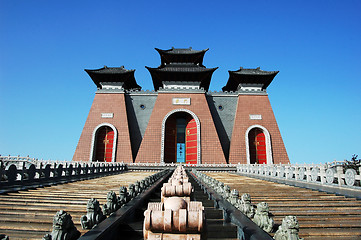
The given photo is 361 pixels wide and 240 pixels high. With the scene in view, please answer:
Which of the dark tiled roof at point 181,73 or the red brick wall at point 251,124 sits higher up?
the dark tiled roof at point 181,73

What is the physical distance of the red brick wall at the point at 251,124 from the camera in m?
21.0

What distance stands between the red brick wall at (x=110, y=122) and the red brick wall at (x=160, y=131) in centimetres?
173

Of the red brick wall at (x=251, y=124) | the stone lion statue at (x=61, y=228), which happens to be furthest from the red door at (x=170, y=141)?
the stone lion statue at (x=61, y=228)

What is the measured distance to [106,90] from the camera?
75.5ft

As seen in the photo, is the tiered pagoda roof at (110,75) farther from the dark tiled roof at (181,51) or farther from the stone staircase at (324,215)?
the stone staircase at (324,215)

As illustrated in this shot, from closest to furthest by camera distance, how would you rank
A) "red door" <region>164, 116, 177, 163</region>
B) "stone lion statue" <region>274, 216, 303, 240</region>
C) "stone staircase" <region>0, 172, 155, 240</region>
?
"stone lion statue" <region>274, 216, 303, 240</region> → "stone staircase" <region>0, 172, 155, 240</region> → "red door" <region>164, 116, 177, 163</region>

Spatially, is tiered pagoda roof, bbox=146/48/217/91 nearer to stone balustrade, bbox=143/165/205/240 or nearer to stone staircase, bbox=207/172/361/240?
stone staircase, bbox=207/172/361/240

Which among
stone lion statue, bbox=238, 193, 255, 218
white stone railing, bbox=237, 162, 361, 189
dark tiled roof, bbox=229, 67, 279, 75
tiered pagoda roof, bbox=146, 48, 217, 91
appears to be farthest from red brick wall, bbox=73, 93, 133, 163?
stone lion statue, bbox=238, 193, 255, 218

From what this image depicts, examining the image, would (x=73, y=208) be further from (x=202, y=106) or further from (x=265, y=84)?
(x=265, y=84)

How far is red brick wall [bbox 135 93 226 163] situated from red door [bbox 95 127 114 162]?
3223 mm

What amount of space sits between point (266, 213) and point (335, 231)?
108cm

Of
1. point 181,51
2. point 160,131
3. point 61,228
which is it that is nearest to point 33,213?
point 61,228

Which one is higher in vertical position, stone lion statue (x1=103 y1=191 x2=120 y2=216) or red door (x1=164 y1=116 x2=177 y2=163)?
red door (x1=164 y1=116 x2=177 y2=163)

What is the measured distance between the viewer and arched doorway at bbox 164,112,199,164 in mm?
21406
